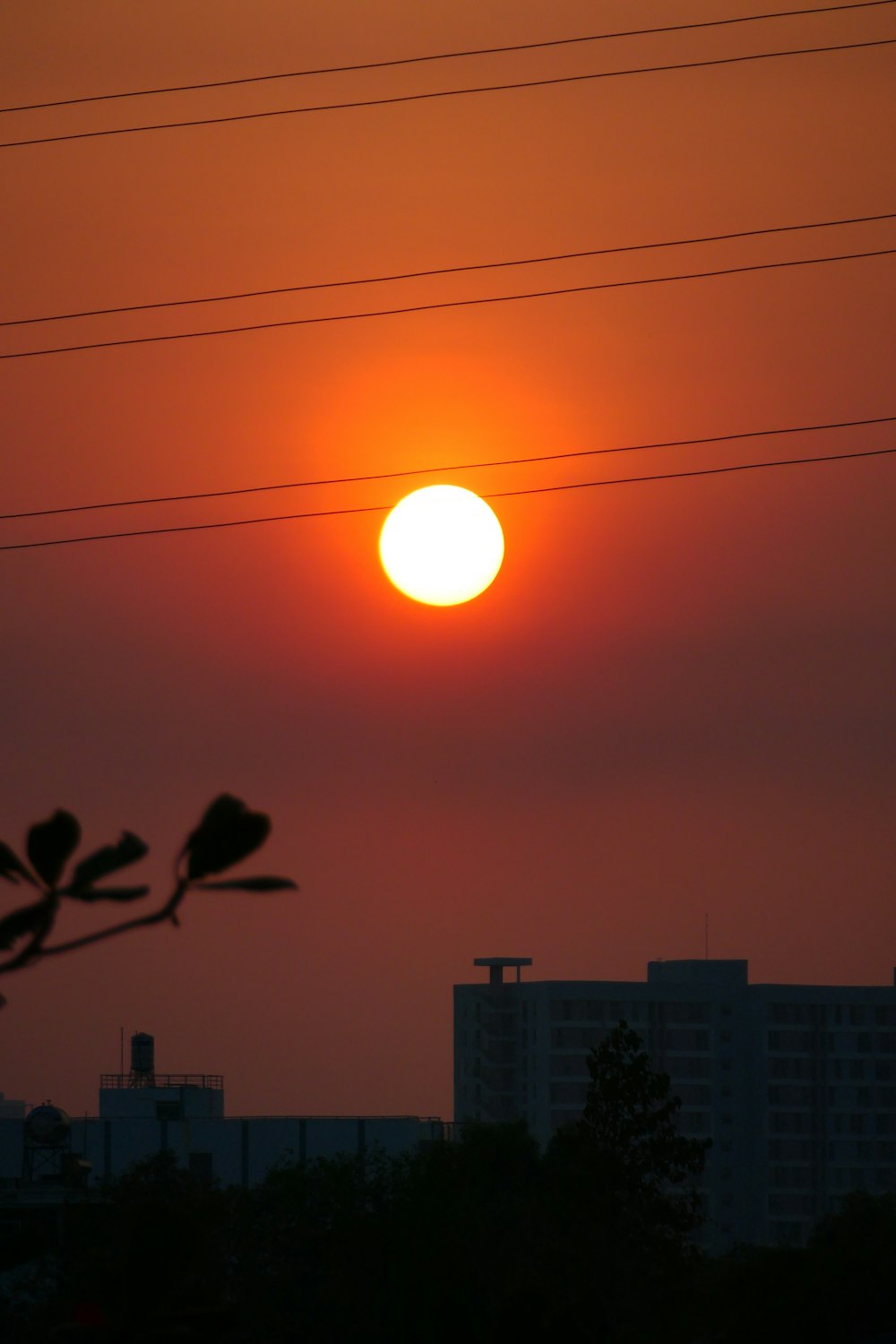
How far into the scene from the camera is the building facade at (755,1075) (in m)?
161

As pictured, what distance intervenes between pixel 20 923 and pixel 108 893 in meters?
0.31

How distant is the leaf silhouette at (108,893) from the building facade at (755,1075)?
164 m

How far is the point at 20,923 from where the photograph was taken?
316 cm

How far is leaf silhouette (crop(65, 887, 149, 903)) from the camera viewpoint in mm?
2953

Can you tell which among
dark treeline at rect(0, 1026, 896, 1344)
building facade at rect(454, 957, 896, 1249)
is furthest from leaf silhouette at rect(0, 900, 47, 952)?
building facade at rect(454, 957, 896, 1249)

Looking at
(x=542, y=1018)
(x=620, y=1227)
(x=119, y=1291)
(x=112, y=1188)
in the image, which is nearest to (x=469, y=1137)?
(x=112, y=1188)

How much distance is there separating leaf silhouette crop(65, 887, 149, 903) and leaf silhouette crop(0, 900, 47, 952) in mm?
96

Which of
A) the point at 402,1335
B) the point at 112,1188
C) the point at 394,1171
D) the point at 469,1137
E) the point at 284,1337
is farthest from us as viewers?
the point at 469,1137

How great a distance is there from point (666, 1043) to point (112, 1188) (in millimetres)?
116369

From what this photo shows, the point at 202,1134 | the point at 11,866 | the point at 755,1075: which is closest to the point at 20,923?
the point at 11,866

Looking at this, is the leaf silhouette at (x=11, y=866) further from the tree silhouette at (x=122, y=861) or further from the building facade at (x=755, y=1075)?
the building facade at (x=755, y=1075)

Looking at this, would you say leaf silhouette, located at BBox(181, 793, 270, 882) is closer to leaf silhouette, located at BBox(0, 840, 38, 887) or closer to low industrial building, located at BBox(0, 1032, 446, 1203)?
leaf silhouette, located at BBox(0, 840, 38, 887)

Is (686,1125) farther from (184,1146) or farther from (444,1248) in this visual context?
(444,1248)

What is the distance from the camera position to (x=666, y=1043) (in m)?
167
